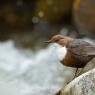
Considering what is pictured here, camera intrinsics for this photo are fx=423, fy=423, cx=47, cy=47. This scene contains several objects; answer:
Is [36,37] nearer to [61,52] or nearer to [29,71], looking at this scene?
[29,71]

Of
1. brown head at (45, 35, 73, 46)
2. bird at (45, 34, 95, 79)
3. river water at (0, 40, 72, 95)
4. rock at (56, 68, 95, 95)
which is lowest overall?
rock at (56, 68, 95, 95)

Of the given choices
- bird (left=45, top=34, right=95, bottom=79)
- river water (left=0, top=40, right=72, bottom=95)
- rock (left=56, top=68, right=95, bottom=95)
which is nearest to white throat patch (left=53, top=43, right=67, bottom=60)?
bird (left=45, top=34, right=95, bottom=79)

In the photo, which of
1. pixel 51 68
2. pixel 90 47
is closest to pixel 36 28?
pixel 51 68

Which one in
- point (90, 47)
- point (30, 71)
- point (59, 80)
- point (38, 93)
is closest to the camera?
point (90, 47)

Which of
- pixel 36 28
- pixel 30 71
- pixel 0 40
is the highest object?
pixel 36 28

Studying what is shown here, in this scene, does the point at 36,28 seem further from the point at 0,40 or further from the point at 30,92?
the point at 30,92

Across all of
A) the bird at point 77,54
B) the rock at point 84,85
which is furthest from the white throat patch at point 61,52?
the rock at point 84,85

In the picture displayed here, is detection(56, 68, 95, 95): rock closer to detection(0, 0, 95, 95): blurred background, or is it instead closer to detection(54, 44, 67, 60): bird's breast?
detection(54, 44, 67, 60): bird's breast
